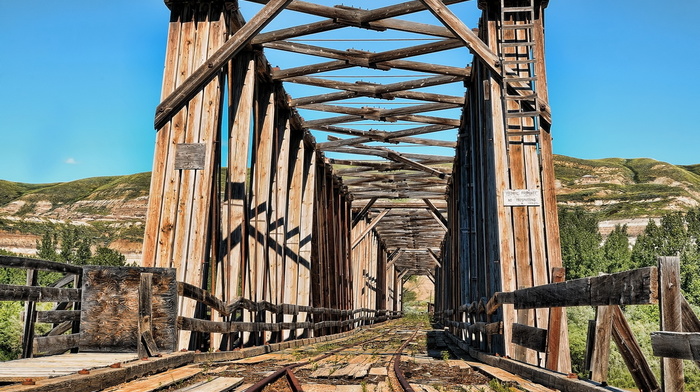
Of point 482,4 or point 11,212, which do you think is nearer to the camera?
point 482,4

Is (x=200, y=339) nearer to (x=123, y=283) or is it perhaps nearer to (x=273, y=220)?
(x=123, y=283)

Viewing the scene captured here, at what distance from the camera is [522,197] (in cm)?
895

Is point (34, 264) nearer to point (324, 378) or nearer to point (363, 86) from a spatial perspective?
point (324, 378)

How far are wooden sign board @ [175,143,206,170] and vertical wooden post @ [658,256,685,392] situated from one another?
6.70m

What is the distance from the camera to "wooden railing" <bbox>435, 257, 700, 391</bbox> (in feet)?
11.0

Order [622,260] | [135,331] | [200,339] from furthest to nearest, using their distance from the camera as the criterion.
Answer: [622,260] < [200,339] < [135,331]

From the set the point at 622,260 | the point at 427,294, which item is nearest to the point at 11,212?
the point at 427,294

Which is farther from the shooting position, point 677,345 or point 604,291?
point 604,291

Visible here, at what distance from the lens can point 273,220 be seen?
45.7 feet

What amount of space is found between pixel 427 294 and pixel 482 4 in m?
89.3

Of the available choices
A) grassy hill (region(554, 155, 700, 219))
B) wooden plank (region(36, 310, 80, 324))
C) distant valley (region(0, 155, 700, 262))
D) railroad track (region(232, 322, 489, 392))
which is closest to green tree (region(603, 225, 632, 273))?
railroad track (region(232, 322, 489, 392))

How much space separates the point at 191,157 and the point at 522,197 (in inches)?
170

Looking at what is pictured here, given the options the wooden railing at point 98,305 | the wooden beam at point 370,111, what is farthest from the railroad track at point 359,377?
the wooden beam at point 370,111

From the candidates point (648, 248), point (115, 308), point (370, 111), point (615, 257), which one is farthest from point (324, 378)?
point (648, 248)
